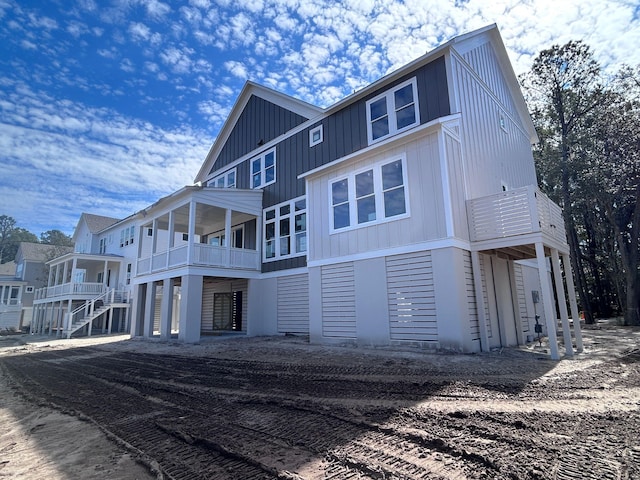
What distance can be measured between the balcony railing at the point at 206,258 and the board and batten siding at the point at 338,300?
16.9ft

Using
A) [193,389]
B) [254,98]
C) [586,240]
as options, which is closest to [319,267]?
[193,389]

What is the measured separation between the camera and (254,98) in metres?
17.5

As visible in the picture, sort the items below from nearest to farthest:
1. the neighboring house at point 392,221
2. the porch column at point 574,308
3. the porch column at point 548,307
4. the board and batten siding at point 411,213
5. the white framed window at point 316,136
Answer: the porch column at point 548,307
the neighboring house at point 392,221
the board and batten siding at point 411,213
the porch column at point 574,308
the white framed window at point 316,136

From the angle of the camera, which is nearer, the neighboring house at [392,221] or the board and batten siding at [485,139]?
the neighboring house at [392,221]

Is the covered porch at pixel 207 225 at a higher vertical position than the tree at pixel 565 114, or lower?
lower

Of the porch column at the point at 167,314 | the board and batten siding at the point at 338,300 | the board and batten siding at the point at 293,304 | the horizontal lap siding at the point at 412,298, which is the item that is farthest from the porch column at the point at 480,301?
the porch column at the point at 167,314

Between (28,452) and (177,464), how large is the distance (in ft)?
5.60

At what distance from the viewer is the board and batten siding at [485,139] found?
10.1 metres

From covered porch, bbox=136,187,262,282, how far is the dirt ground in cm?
688

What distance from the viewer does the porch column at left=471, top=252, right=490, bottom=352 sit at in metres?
8.33

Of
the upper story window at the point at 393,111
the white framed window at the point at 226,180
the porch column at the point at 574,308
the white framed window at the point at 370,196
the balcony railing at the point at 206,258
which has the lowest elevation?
the porch column at the point at 574,308

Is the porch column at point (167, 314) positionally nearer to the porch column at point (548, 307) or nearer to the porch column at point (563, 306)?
the porch column at point (548, 307)

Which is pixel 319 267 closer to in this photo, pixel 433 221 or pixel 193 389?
pixel 433 221

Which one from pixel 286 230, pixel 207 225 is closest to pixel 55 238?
pixel 207 225
